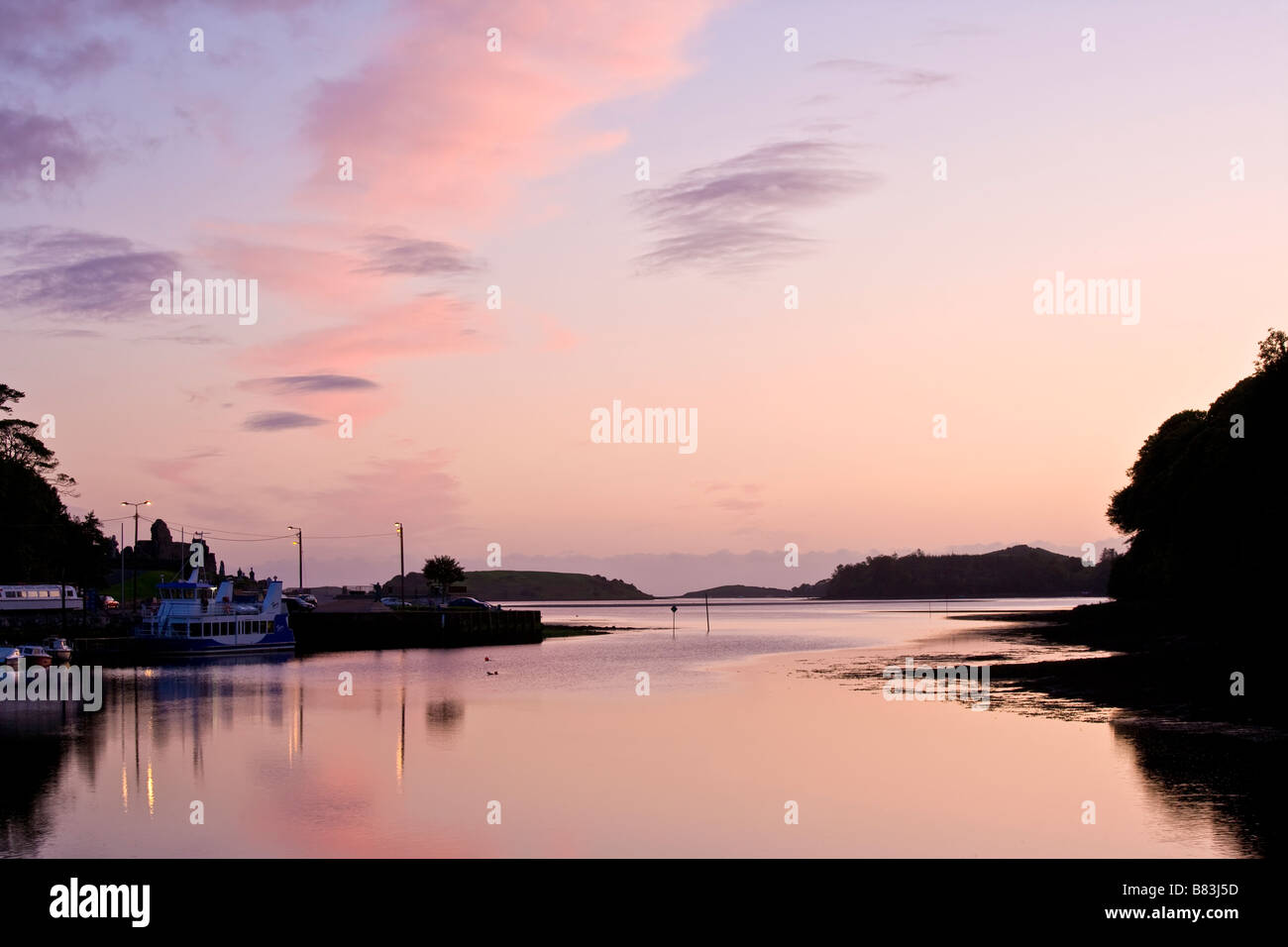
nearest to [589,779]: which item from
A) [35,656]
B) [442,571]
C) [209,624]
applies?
[35,656]

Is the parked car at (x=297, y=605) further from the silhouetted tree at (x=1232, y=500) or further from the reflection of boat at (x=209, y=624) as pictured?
the silhouetted tree at (x=1232, y=500)

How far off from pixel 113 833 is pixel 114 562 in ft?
548

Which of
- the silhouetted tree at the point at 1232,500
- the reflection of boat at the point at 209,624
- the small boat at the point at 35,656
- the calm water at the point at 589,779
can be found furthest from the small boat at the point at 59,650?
the silhouetted tree at the point at 1232,500

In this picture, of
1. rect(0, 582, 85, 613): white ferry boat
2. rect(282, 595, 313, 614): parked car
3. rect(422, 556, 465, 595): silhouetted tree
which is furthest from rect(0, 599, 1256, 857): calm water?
rect(422, 556, 465, 595): silhouetted tree

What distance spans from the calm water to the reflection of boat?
36.0m

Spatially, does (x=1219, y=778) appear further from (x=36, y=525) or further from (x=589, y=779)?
(x=36, y=525)

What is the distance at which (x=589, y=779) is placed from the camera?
130 ft

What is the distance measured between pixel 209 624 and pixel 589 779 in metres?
78.5

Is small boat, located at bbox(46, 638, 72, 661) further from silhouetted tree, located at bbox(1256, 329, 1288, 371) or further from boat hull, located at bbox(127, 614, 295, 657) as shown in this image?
silhouetted tree, located at bbox(1256, 329, 1288, 371)

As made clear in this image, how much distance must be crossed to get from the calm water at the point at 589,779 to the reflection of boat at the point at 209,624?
1417 inches

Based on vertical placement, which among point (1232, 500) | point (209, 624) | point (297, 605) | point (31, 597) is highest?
point (1232, 500)
